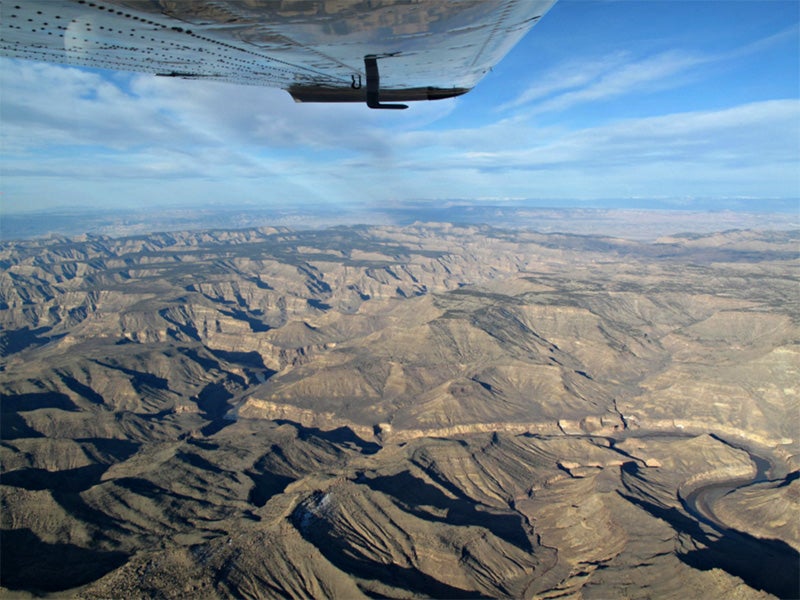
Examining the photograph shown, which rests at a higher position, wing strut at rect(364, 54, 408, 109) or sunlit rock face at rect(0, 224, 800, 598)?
wing strut at rect(364, 54, 408, 109)

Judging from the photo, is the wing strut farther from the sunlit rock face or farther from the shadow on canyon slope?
the shadow on canyon slope

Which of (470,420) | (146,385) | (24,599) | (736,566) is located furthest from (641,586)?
(146,385)

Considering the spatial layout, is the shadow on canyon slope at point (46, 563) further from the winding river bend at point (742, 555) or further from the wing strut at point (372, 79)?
the winding river bend at point (742, 555)

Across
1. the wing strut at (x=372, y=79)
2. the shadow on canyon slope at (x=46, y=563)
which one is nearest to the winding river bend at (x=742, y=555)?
the shadow on canyon slope at (x=46, y=563)

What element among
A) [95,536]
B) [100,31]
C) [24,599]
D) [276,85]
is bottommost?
[95,536]

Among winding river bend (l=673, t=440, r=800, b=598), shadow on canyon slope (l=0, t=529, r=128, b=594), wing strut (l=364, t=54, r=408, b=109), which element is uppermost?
wing strut (l=364, t=54, r=408, b=109)

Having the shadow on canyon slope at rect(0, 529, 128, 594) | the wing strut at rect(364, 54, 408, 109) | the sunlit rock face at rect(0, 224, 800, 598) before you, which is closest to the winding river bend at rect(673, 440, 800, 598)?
the sunlit rock face at rect(0, 224, 800, 598)

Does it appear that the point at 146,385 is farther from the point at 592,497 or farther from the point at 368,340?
the point at 592,497
